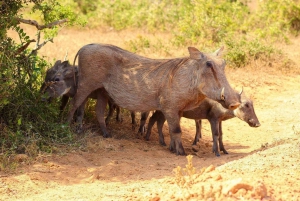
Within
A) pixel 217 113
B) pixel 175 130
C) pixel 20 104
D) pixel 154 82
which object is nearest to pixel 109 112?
pixel 154 82

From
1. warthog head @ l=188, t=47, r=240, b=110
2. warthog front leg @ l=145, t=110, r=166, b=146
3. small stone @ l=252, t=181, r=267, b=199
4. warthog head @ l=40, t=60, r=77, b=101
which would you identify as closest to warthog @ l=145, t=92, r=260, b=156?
warthog front leg @ l=145, t=110, r=166, b=146

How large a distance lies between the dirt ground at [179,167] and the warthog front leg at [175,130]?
0.16 meters

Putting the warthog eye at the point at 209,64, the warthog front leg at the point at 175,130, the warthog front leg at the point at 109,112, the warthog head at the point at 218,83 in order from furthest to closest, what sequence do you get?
the warthog front leg at the point at 109,112 < the warthog front leg at the point at 175,130 < the warthog eye at the point at 209,64 < the warthog head at the point at 218,83

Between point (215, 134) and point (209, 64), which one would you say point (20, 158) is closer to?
point (209, 64)

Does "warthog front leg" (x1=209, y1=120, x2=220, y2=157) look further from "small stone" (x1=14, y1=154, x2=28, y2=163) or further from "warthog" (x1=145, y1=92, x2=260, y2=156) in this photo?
"small stone" (x1=14, y1=154, x2=28, y2=163)

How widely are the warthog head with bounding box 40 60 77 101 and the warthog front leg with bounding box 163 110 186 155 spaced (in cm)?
180

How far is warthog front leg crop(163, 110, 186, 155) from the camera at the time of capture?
356 inches

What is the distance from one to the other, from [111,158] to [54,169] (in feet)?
3.45

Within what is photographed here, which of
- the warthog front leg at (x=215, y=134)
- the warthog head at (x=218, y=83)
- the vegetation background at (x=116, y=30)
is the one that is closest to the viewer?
the vegetation background at (x=116, y=30)

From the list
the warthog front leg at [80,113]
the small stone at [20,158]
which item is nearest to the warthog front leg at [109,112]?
the warthog front leg at [80,113]

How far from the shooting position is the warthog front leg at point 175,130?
9.03m

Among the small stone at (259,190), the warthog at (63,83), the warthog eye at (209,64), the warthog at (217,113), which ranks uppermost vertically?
the warthog eye at (209,64)

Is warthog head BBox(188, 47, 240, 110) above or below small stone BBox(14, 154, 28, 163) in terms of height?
above

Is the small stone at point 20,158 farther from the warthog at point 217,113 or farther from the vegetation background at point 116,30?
the warthog at point 217,113
